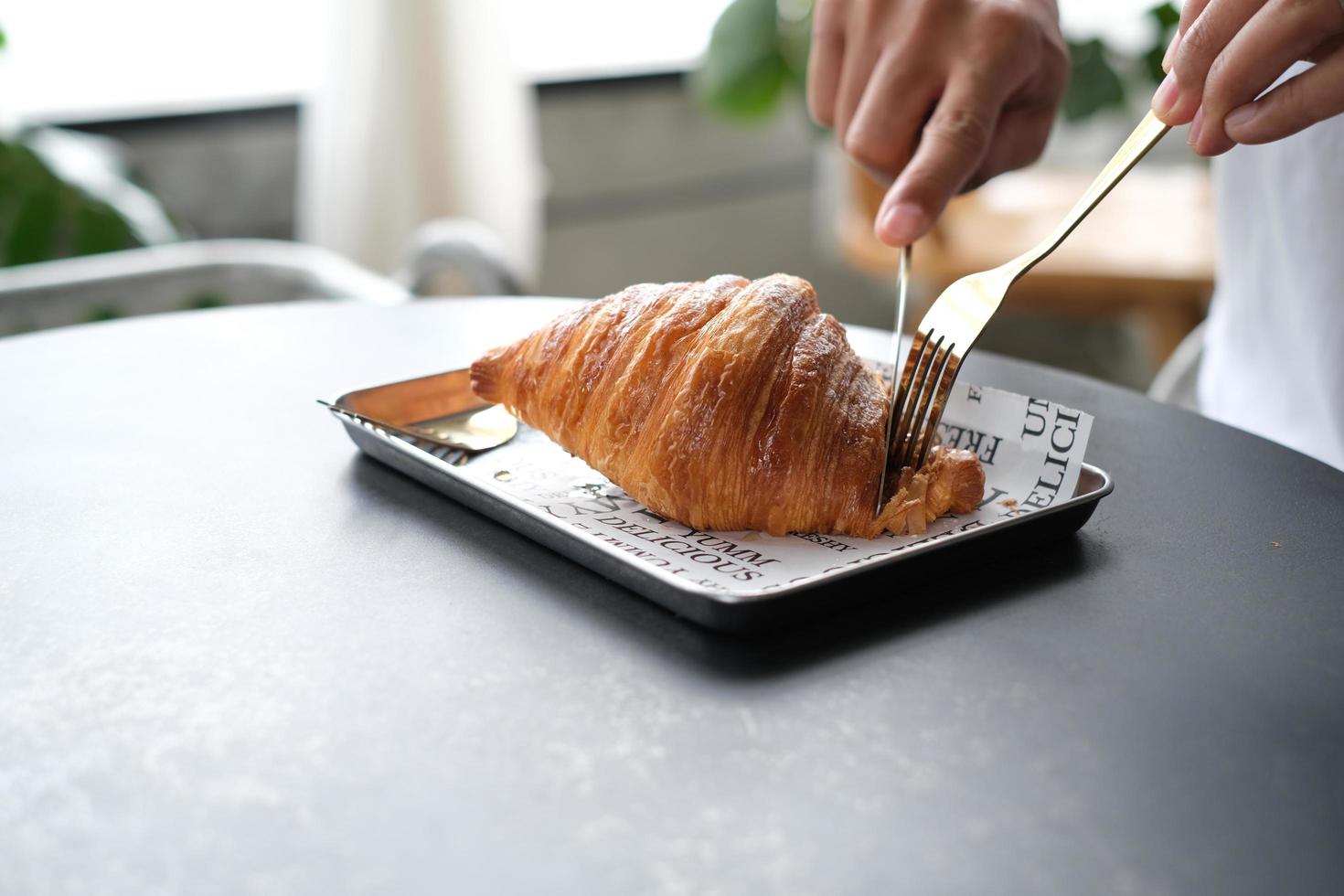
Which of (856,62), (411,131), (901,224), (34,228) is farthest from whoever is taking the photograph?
(411,131)

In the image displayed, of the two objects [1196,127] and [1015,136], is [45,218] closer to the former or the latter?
[1015,136]

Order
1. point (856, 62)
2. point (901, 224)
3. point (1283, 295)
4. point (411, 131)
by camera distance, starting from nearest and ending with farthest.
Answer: point (901, 224), point (856, 62), point (1283, 295), point (411, 131)

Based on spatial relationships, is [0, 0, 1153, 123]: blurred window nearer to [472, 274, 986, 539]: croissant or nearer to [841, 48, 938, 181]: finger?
[841, 48, 938, 181]: finger

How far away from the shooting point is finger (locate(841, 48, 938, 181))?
939 mm

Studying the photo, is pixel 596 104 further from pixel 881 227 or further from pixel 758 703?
pixel 758 703

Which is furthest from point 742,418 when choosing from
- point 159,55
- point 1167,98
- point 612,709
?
point 159,55

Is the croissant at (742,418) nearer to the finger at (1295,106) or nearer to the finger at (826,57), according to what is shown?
the finger at (1295,106)

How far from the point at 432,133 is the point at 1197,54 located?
2113 millimetres

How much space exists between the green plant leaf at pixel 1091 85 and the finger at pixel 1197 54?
1727 millimetres

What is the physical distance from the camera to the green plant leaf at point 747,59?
257 cm

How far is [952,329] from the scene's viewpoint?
0.73m

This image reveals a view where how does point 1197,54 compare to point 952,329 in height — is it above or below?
above

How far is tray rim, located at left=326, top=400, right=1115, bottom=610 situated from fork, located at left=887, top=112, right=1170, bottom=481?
0.09 meters

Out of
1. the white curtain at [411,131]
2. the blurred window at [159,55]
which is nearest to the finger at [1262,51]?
the blurred window at [159,55]
